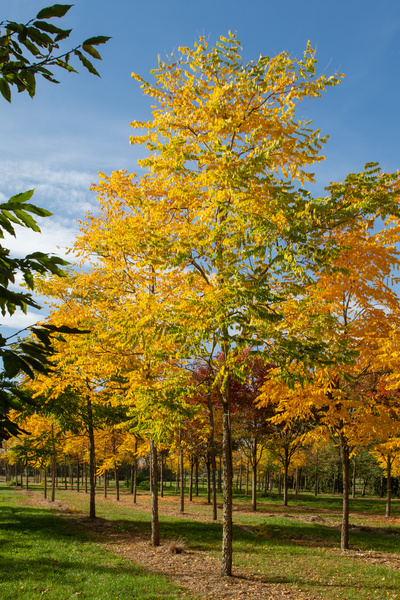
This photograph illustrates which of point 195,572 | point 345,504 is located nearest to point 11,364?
point 195,572

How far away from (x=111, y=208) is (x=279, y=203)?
546 centimetres

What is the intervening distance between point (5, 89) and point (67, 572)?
8.86 metres

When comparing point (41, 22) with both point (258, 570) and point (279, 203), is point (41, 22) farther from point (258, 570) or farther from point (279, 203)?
point (258, 570)

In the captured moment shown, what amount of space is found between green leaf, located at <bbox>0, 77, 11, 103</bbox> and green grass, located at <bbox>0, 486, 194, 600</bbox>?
719 cm

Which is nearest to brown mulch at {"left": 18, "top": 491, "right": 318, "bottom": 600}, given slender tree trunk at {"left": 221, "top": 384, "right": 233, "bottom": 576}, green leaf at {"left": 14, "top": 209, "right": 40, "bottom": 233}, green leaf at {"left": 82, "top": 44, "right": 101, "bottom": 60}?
slender tree trunk at {"left": 221, "top": 384, "right": 233, "bottom": 576}

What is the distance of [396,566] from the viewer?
937cm

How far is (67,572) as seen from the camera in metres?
7.76

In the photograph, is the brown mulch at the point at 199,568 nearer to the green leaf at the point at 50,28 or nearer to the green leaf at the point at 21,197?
the green leaf at the point at 21,197

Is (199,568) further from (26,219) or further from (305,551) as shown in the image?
(26,219)

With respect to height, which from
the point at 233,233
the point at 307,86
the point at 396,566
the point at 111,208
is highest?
the point at 307,86

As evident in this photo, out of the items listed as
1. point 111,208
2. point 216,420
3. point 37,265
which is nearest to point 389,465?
point 216,420

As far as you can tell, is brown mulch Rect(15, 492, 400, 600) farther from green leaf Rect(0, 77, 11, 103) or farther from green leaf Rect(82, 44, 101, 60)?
green leaf Rect(82, 44, 101, 60)

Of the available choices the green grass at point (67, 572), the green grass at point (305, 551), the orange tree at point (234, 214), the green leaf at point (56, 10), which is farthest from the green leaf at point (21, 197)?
the green grass at point (305, 551)

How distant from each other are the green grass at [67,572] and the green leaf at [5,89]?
7191mm
